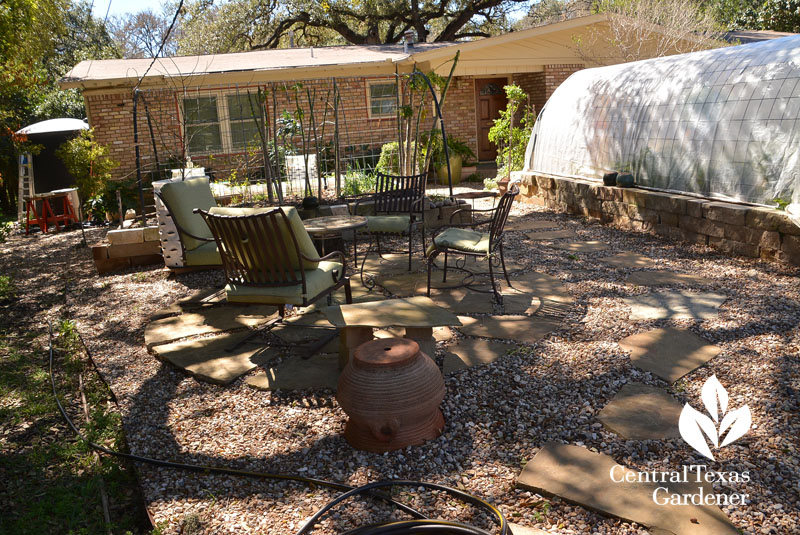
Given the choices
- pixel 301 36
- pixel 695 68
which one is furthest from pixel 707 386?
pixel 301 36

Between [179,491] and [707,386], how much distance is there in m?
2.79

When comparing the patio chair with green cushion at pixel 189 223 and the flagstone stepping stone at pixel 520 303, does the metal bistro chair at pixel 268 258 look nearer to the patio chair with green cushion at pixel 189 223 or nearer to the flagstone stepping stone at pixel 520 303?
the patio chair with green cushion at pixel 189 223

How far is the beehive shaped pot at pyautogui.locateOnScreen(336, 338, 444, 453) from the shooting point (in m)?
2.88

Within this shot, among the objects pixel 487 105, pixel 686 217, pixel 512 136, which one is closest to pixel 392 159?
pixel 512 136

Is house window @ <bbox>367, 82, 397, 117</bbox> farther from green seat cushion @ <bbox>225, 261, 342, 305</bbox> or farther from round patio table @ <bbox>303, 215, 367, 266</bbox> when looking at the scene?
green seat cushion @ <bbox>225, 261, 342, 305</bbox>

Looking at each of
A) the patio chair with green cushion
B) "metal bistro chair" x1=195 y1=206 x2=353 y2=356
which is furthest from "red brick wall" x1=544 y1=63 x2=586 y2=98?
"metal bistro chair" x1=195 y1=206 x2=353 y2=356

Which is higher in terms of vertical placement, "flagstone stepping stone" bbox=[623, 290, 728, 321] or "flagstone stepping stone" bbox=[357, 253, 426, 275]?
"flagstone stepping stone" bbox=[357, 253, 426, 275]

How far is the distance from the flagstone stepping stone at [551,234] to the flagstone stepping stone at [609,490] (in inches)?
192

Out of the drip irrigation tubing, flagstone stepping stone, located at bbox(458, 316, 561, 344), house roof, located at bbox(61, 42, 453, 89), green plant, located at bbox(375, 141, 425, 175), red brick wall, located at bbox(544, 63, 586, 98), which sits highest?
house roof, located at bbox(61, 42, 453, 89)

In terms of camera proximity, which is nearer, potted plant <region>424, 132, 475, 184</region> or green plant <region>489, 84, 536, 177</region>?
green plant <region>489, 84, 536, 177</region>

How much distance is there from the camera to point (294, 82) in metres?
12.6

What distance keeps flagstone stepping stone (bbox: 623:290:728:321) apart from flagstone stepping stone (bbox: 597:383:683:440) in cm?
123

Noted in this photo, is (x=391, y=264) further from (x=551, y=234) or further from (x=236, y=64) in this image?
(x=236, y=64)

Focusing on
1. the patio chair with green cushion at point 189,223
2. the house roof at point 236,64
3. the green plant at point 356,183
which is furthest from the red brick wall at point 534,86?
the patio chair with green cushion at point 189,223
